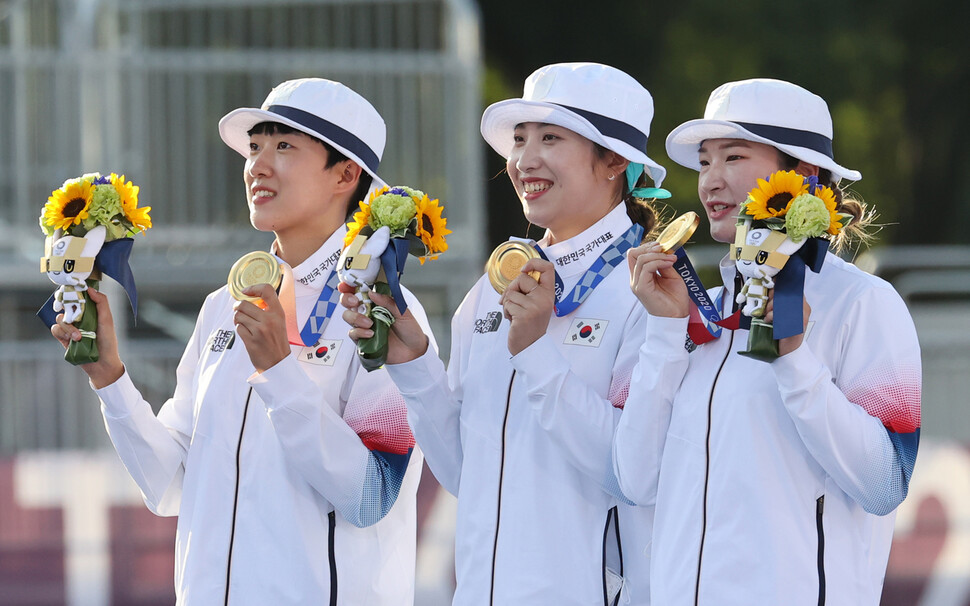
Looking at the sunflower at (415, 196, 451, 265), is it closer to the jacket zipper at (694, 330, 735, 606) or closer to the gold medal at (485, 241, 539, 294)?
the gold medal at (485, 241, 539, 294)

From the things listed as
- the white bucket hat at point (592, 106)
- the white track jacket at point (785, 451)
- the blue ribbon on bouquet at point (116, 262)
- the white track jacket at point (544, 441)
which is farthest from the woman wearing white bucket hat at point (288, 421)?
the white track jacket at point (785, 451)

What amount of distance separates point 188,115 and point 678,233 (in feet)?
23.2

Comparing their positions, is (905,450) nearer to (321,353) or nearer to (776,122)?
(776,122)

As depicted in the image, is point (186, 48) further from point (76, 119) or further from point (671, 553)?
point (671, 553)

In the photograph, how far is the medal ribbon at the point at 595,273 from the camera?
4.30 meters

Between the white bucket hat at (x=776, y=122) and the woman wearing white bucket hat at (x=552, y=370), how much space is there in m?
0.35

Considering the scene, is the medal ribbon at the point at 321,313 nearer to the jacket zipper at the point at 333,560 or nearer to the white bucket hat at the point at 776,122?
the jacket zipper at the point at 333,560

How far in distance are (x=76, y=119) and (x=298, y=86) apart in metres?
6.02

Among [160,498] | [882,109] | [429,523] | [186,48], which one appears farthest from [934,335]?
[882,109]

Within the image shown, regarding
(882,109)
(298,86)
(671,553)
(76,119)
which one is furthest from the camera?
(882,109)

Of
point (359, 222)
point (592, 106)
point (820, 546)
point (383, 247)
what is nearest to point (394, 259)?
point (383, 247)

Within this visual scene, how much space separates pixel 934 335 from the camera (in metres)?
9.50

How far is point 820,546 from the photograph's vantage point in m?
3.74

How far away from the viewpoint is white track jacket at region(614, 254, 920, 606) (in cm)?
368
